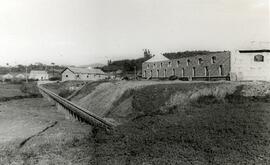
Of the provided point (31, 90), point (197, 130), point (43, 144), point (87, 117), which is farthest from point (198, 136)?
point (31, 90)

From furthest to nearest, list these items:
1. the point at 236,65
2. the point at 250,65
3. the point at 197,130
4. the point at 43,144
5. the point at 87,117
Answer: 1. the point at 250,65
2. the point at 236,65
3. the point at 87,117
4. the point at 43,144
5. the point at 197,130

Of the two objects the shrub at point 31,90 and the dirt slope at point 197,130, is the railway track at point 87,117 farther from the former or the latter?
the shrub at point 31,90

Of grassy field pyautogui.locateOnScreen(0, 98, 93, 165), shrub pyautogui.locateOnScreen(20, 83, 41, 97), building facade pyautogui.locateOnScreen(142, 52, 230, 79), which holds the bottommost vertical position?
shrub pyautogui.locateOnScreen(20, 83, 41, 97)

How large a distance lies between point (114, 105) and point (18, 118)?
9033 mm

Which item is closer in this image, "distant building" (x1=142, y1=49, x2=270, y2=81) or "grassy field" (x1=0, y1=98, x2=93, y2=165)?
"grassy field" (x1=0, y1=98, x2=93, y2=165)

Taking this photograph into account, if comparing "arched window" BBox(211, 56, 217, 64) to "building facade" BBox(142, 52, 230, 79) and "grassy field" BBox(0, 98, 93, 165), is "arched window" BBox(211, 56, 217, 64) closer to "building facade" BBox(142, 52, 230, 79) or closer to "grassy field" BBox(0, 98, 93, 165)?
"building facade" BBox(142, 52, 230, 79)

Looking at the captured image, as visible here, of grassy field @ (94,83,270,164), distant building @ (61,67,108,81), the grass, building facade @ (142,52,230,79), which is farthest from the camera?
distant building @ (61,67,108,81)

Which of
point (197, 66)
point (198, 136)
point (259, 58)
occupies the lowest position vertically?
point (198, 136)

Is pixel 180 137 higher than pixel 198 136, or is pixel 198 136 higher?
pixel 198 136

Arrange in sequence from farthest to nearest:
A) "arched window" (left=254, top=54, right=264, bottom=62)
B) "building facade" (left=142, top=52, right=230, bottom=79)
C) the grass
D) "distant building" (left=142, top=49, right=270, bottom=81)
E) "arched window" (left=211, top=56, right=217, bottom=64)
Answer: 1. "arched window" (left=211, top=56, right=217, bottom=64)
2. "building facade" (left=142, top=52, right=230, bottom=79)
3. "arched window" (left=254, top=54, right=264, bottom=62)
4. "distant building" (left=142, top=49, right=270, bottom=81)
5. the grass

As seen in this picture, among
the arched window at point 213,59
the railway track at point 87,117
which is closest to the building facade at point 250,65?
the arched window at point 213,59

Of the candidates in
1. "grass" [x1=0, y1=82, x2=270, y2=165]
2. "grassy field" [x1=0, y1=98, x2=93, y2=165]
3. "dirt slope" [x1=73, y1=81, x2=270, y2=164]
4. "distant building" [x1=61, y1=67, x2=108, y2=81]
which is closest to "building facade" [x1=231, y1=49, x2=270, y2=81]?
"dirt slope" [x1=73, y1=81, x2=270, y2=164]

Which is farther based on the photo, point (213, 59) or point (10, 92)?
point (10, 92)

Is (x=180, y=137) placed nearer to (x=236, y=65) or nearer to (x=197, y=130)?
(x=197, y=130)
